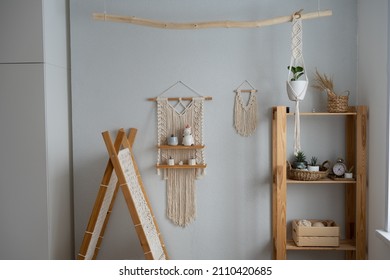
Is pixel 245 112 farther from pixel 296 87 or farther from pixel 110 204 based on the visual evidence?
pixel 110 204

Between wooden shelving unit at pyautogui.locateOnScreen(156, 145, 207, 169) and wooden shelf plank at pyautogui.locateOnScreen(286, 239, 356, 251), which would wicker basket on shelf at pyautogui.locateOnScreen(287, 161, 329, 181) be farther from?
wooden shelving unit at pyautogui.locateOnScreen(156, 145, 207, 169)

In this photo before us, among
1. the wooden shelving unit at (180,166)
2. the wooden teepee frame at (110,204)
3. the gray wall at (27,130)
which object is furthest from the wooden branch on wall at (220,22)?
the wooden shelving unit at (180,166)

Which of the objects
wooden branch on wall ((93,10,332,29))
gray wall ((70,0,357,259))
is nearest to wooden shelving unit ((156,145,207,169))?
gray wall ((70,0,357,259))

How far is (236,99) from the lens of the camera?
3805 millimetres

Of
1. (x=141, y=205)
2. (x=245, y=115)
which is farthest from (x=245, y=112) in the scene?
(x=141, y=205)

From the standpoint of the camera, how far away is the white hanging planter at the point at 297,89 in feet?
11.5

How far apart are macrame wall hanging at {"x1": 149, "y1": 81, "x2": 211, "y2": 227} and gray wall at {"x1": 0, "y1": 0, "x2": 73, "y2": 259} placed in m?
0.83

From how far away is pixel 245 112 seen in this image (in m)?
3.80

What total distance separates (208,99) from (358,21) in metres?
1.28

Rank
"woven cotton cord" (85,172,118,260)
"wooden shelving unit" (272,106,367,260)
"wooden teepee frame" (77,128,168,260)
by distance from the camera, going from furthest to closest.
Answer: "wooden shelving unit" (272,106,367,260) → "woven cotton cord" (85,172,118,260) → "wooden teepee frame" (77,128,168,260)

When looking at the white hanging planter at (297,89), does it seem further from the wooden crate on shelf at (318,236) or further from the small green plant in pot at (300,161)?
the wooden crate on shelf at (318,236)

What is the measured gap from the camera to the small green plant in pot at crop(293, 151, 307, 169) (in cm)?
363

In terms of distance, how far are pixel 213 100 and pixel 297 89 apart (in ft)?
2.20
